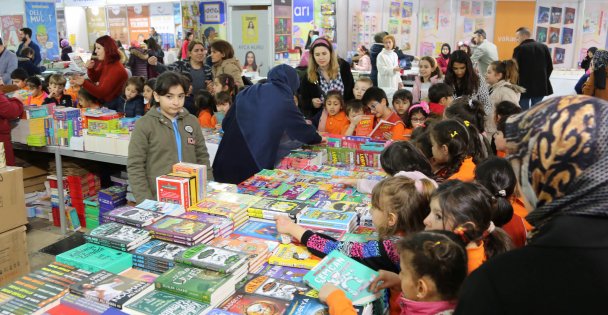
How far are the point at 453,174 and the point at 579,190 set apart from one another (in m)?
1.93

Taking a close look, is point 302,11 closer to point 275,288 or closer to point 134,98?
point 134,98

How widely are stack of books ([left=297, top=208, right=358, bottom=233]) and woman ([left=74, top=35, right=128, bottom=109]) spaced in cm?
391

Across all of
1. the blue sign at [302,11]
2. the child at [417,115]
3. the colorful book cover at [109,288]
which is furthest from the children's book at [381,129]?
the blue sign at [302,11]

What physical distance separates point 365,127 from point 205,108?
2.03 m

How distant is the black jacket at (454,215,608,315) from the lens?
1.02 meters

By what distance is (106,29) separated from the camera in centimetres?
1368

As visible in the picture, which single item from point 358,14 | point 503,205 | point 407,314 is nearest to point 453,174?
point 503,205

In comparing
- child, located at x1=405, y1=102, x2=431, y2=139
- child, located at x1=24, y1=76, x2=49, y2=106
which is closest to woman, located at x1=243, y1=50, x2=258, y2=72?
child, located at x1=24, y1=76, x2=49, y2=106

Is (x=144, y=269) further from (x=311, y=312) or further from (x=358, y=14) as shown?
(x=358, y=14)

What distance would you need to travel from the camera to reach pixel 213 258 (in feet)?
6.72

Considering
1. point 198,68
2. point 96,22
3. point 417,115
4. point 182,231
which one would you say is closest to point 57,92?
point 198,68

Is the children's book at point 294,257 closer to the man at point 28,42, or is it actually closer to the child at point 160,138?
the child at point 160,138

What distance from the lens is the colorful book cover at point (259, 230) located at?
2.44 m

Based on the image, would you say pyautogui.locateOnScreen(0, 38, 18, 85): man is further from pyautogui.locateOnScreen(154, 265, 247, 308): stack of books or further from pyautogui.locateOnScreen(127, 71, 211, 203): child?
pyautogui.locateOnScreen(154, 265, 247, 308): stack of books
